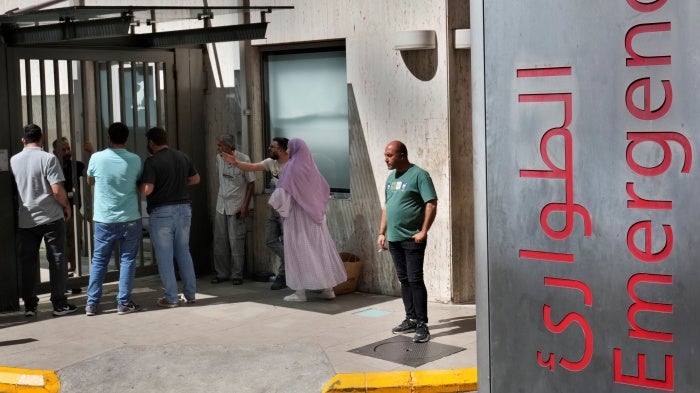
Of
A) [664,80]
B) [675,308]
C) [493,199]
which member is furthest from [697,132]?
[493,199]

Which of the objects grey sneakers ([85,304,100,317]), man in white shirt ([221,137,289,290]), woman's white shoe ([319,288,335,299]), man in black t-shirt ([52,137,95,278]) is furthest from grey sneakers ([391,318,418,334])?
man in black t-shirt ([52,137,95,278])

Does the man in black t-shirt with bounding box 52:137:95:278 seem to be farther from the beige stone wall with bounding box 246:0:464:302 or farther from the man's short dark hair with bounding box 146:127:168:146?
the beige stone wall with bounding box 246:0:464:302

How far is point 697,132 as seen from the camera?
2.09 meters

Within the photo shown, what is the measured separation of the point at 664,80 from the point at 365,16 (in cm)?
882

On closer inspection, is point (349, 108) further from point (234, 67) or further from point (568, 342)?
point (568, 342)

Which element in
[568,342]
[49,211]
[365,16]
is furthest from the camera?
[365,16]

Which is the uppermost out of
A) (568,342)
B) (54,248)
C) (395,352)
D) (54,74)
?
(54,74)

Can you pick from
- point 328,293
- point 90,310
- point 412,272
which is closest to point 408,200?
point 412,272

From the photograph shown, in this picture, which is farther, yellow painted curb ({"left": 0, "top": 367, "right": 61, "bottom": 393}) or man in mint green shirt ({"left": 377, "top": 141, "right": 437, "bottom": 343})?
man in mint green shirt ({"left": 377, "top": 141, "right": 437, "bottom": 343})

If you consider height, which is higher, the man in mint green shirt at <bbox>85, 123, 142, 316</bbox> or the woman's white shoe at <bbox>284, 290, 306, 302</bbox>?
the man in mint green shirt at <bbox>85, 123, 142, 316</bbox>

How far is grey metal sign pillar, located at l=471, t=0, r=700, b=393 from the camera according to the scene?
214cm

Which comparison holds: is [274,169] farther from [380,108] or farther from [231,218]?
[380,108]

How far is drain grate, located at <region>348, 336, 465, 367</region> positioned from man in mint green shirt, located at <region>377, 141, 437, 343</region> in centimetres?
14

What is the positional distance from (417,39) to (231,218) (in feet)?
11.4
